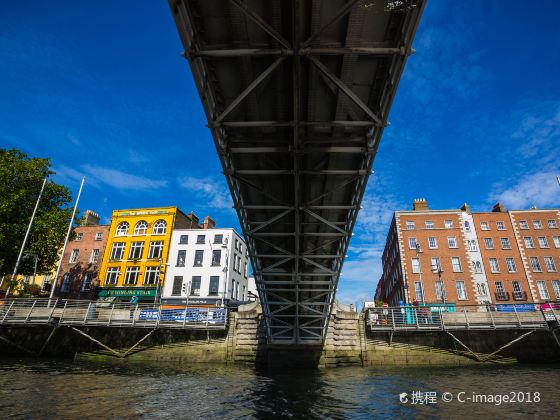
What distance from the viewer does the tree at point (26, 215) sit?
35.2 metres

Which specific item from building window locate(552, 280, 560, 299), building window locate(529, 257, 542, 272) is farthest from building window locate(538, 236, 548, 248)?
building window locate(552, 280, 560, 299)

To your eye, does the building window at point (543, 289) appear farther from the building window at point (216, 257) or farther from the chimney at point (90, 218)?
the chimney at point (90, 218)

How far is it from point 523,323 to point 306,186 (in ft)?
85.8

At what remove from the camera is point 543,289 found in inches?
1714

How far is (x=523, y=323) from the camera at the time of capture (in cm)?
2720

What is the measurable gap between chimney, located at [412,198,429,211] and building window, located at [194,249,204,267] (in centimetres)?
3168

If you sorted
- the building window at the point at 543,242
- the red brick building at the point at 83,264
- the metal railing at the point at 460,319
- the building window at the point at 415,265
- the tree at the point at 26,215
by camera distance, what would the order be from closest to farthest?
1. the metal railing at the point at 460,319
2. the tree at the point at 26,215
3. the red brick building at the point at 83,264
4. the building window at the point at 415,265
5. the building window at the point at 543,242

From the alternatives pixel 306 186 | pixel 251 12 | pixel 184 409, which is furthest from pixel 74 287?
pixel 251 12

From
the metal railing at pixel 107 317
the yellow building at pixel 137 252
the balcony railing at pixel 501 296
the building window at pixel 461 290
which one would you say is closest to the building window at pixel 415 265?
the building window at pixel 461 290

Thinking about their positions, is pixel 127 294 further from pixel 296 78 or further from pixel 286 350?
pixel 296 78

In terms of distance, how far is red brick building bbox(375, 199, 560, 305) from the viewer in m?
43.7

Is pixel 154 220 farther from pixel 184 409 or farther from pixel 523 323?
pixel 523 323

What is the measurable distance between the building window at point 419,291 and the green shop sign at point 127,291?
34.1 meters

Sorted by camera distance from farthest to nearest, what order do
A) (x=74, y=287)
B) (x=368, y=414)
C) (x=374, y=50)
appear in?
1. (x=74, y=287)
2. (x=368, y=414)
3. (x=374, y=50)
